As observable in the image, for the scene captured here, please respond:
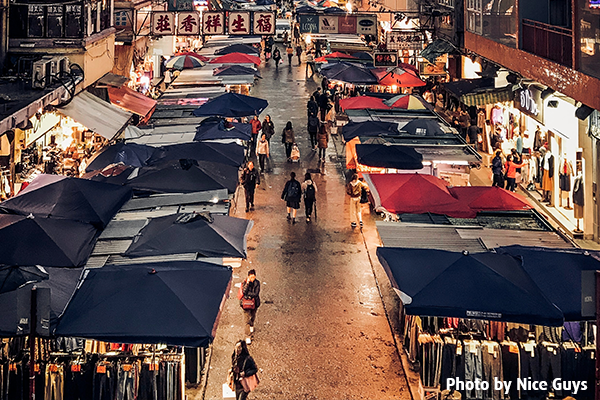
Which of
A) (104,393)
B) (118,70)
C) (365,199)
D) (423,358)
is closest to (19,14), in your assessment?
(118,70)

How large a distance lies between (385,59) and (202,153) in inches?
686

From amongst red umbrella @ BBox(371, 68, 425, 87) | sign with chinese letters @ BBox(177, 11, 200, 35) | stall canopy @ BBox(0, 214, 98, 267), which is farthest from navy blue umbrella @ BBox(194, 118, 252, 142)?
sign with chinese letters @ BBox(177, 11, 200, 35)

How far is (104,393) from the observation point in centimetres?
863

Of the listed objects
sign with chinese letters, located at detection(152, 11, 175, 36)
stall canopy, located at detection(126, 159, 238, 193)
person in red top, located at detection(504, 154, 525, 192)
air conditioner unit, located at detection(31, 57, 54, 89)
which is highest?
sign with chinese letters, located at detection(152, 11, 175, 36)

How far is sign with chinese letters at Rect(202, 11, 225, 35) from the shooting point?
2958cm

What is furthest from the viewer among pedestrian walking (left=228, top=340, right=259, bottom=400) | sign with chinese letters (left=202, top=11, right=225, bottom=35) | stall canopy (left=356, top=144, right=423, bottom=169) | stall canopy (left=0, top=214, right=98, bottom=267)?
sign with chinese letters (left=202, top=11, right=225, bottom=35)

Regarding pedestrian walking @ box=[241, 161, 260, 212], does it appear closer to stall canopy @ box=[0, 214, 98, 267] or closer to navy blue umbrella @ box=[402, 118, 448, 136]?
navy blue umbrella @ box=[402, 118, 448, 136]

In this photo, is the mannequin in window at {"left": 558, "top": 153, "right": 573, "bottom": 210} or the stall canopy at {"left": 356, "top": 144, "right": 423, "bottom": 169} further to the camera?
the mannequin in window at {"left": 558, "top": 153, "right": 573, "bottom": 210}

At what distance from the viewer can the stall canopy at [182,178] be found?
1371cm

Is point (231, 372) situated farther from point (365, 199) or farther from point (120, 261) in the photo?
point (365, 199)

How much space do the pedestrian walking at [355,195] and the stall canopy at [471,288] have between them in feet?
26.1

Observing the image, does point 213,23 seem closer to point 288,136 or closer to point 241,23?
point 241,23

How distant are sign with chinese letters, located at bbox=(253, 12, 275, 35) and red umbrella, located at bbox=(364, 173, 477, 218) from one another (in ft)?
60.7

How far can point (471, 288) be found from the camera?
8633 mm
